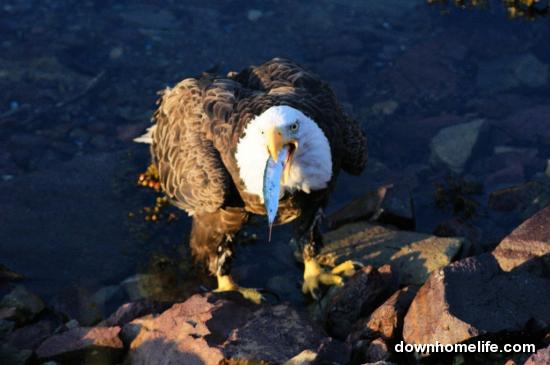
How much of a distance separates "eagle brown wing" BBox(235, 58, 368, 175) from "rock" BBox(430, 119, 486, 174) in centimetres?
288

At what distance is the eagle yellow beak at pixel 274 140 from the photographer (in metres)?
4.66

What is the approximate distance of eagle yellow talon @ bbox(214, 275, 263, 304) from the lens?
22.1 feet

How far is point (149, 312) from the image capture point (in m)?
5.81

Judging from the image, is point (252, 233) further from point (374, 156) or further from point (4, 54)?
point (4, 54)

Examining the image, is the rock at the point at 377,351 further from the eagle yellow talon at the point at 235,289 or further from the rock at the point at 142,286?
the rock at the point at 142,286

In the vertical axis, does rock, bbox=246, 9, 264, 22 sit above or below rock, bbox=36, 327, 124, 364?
above

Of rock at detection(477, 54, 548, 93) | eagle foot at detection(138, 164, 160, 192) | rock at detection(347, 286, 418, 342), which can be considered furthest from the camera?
rock at detection(477, 54, 548, 93)

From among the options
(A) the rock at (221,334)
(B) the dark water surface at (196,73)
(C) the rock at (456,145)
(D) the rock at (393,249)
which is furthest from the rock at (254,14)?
(A) the rock at (221,334)

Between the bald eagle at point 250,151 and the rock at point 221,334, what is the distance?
2.88 feet

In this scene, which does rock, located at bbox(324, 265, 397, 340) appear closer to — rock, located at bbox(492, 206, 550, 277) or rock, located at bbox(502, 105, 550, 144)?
rock, located at bbox(492, 206, 550, 277)

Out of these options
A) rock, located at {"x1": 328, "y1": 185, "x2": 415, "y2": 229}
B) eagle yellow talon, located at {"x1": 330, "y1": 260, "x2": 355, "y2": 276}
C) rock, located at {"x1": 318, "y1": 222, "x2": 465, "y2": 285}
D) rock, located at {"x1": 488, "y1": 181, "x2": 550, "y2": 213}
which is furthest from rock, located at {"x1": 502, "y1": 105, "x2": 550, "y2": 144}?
eagle yellow talon, located at {"x1": 330, "y1": 260, "x2": 355, "y2": 276}

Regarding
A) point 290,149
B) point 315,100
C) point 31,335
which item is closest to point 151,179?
point 31,335

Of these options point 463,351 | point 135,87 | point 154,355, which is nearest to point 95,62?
point 135,87

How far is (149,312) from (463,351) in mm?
2656
